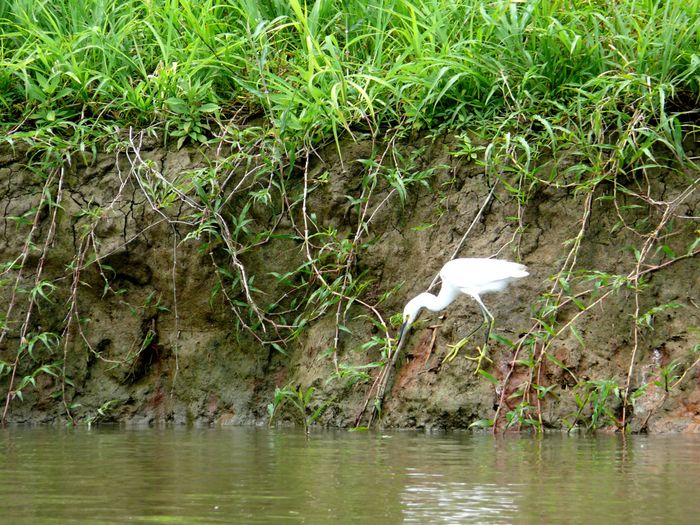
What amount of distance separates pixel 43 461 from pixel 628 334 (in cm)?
304

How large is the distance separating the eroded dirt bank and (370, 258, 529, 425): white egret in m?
0.12

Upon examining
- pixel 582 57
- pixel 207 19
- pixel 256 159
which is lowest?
pixel 256 159

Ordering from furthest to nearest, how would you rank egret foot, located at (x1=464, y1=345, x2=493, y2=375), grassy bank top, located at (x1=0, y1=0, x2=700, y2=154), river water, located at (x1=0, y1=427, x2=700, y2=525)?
grassy bank top, located at (x1=0, y1=0, x2=700, y2=154)
egret foot, located at (x1=464, y1=345, x2=493, y2=375)
river water, located at (x1=0, y1=427, x2=700, y2=525)

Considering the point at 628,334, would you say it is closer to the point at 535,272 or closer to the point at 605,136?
the point at 535,272


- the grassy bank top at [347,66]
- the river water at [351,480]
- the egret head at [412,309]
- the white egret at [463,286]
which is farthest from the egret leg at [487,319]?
the grassy bank top at [347,66]

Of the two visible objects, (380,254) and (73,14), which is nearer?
(380,254)

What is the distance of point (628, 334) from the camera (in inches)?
214

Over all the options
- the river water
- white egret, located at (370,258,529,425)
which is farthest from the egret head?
the river water

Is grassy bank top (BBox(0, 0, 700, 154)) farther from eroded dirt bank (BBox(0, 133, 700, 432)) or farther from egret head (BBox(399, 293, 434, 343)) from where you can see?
egret head (BBox(399, 293, 434, 343))

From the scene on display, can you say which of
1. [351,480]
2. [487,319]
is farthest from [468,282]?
[351,480]

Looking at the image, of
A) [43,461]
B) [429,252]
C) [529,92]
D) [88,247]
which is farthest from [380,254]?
[43,461]

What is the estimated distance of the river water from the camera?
8.63 ft

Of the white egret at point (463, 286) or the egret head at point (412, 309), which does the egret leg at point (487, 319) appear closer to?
the white egret at point (463, 286)

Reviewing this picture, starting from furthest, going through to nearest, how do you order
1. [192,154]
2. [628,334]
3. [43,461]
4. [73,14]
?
1. [73,14]
2. [192,154]
3. [628,334]
4. [43,461]
